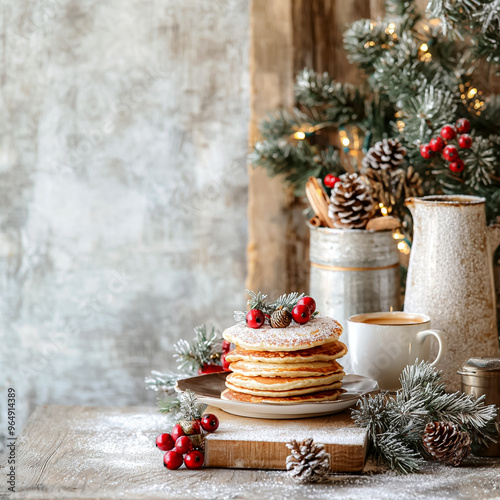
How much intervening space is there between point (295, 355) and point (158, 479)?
225mm

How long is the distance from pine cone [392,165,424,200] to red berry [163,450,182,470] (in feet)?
2.24

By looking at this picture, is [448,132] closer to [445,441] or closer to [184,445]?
[445,441]

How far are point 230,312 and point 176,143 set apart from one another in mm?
463

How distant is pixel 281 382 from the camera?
0.85 m

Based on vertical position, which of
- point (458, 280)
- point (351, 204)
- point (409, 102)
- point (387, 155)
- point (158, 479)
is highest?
point (409, 102)

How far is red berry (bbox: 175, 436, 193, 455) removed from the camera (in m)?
0.81

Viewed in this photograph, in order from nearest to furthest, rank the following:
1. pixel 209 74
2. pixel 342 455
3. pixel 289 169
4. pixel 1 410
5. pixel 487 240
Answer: pixel 342 455 < pixel 487 240 < pixel 289 169 < pixel 209 74 < pixel 1 410

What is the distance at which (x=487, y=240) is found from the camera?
1029mm

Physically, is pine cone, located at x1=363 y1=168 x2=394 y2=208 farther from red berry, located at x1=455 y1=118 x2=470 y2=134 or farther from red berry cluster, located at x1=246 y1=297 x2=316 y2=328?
red berry cluster, located at x1=246 y1=297 x2=316 y2=328

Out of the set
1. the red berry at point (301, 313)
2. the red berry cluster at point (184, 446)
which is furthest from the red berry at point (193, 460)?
the red berry at point (301, 313)

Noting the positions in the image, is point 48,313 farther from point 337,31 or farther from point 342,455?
point 342,455

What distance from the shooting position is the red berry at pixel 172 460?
805 millimetres

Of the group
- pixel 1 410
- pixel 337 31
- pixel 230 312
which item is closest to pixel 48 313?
pixel 1 410

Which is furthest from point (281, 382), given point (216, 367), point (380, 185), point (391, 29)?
point (391, 29)
